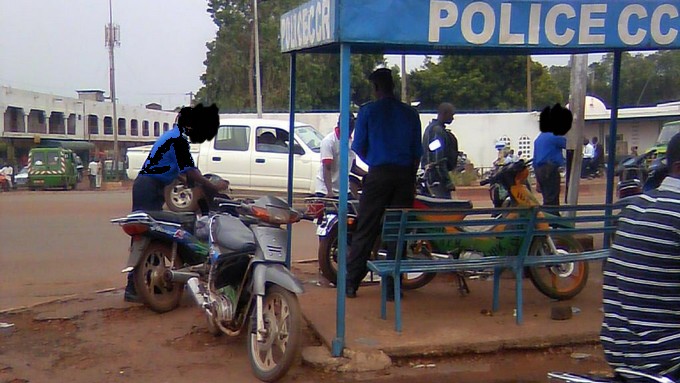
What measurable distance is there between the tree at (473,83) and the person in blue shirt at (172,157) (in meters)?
29.3

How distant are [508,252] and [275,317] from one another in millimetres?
2445

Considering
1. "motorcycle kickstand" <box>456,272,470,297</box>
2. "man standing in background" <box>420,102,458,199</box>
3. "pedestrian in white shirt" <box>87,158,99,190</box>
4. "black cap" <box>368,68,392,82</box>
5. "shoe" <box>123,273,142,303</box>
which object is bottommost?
"pedestrian in white shirt" <box>87,158,99,190</box>

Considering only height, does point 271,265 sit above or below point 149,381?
above

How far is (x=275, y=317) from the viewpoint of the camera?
212 inches

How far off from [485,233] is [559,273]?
4.24ft

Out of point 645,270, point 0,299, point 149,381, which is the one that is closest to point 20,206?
point 0,299

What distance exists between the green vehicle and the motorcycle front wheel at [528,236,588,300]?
90.1 feet

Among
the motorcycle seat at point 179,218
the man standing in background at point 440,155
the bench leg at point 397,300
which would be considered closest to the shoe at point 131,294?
the motorcycle seat at point 179,218

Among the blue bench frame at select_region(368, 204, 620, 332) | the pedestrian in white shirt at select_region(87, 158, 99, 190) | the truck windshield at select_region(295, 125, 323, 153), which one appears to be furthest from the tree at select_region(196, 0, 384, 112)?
the blue bench frame at select_region(368, 204, 620, 332)

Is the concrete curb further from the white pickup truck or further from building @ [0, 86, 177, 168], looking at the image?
building @ [0, 86, 177, 168]

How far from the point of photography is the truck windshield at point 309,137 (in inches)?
648

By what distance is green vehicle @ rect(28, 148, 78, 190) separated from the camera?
31.2m

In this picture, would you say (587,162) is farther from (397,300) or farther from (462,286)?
(397,300)

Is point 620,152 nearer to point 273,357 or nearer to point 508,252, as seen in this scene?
point 508,252
